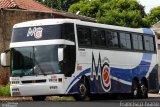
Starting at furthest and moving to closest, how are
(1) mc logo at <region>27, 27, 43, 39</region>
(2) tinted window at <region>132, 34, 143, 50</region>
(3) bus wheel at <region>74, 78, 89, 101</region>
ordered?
(2) tinted window at <region>132, 34, 143, 50</region> → (3) bus wheel at <region>74, 78, 89, 101</region> → (1) mc logo at <region>27, 27, 43, 39</region>

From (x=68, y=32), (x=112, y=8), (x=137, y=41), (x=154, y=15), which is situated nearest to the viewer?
(x=68, y=32)

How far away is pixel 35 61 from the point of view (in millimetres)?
24781

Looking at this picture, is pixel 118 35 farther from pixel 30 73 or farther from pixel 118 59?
pixel 30 73

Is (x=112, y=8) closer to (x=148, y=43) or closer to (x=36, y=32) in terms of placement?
(x=148, y=43)

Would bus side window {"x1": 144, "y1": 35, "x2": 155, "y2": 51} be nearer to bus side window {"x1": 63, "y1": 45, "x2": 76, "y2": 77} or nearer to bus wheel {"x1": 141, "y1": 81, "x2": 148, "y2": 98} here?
bus wheel {"x1": 141, "y1": 81, "x2": 148, "y2": 98}

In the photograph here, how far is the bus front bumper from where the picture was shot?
2455 cm

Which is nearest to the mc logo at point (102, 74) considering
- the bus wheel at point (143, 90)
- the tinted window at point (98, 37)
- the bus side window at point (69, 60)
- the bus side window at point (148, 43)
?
the tinted window at point (98, 37)

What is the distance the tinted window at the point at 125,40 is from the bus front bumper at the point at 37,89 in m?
6.43

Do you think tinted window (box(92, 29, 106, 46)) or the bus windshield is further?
tinted window (box(92, 29, 106, 46))

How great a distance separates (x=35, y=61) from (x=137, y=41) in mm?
8381

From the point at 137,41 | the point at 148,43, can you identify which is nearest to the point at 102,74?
the point at 137,41

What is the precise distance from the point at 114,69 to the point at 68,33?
4.76 metres

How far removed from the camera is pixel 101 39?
91.9 feet

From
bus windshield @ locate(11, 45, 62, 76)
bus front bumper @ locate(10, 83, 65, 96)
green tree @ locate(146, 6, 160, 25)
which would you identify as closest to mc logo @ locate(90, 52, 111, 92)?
bus front bumper @ locate(10, 83, 65, 96)
